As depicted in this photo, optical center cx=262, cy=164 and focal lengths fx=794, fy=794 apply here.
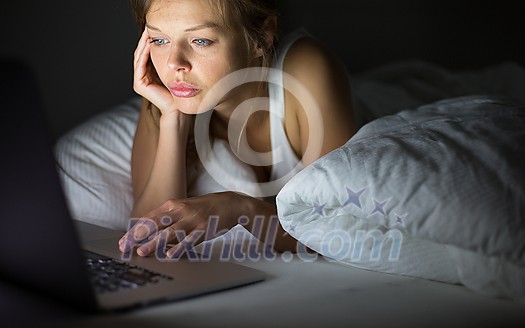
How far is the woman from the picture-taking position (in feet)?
4.00

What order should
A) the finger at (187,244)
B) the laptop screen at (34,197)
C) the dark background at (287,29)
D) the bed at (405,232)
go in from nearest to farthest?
1. the laptop screen at (34,197)
2. the bed at (405,232)
3. the finger at (187,244)
4. the dark background at (287,29)

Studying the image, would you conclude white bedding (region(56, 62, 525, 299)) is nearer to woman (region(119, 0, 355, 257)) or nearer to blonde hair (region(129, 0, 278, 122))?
woman (region(119, 0, 355, 257))

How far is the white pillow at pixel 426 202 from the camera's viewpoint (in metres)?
0.90

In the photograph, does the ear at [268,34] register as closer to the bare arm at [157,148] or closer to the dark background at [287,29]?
the bare arm at [157,148]

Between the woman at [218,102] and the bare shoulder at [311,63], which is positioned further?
the bare shoulder at [311,63]

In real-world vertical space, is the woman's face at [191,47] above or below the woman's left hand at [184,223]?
above

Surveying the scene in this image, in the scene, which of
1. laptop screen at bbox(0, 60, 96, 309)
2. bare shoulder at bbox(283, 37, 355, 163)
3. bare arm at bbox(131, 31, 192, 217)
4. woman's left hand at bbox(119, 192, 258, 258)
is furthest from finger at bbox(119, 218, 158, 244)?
bare shoulder at bbox(283, 37, 355, 163)

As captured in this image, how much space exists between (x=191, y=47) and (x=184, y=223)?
1.07 ft

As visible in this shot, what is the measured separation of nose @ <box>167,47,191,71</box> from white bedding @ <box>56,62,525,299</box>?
262 mm

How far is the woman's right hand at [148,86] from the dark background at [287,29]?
477mm

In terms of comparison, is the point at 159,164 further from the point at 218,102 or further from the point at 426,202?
the point at 426,202

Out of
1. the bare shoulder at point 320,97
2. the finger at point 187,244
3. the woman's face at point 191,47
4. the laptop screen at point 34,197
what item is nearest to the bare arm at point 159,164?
the woman's face at point 191,47

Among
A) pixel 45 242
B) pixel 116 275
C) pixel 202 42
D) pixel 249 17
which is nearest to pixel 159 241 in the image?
pixel 116 275

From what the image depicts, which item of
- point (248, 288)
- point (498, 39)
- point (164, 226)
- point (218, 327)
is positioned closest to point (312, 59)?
point (164, 226)
